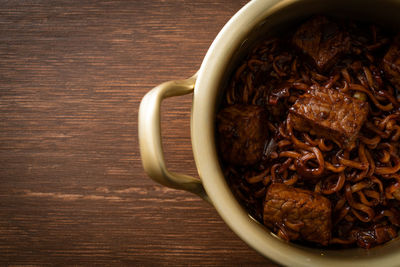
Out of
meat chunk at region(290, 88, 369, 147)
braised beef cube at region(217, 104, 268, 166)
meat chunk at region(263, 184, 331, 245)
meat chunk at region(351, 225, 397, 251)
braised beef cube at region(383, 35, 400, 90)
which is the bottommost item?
meat chunk at region(351, 225, 397, 251)

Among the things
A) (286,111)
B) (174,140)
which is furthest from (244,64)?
(174,140)

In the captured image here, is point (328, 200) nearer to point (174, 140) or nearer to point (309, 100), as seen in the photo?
point (309, 100)

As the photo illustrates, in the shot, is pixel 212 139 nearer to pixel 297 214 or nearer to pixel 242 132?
pixel 242 132

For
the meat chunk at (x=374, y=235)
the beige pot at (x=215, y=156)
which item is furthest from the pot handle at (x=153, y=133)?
the meat chunk at (x=374, y=235)

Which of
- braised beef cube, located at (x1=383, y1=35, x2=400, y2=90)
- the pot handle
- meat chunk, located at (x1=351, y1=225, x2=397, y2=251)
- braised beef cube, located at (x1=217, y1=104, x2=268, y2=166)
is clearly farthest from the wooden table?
braised beef cube, located at (x1=383, y1=35, x2=400, y2=90)

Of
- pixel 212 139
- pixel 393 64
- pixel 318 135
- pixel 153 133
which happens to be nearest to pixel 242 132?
pixel 212 139

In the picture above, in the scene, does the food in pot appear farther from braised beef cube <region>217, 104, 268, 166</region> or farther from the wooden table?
the wooden table

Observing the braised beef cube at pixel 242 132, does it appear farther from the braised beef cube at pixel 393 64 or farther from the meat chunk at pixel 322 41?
the braised beef cube at pixel 393 64
